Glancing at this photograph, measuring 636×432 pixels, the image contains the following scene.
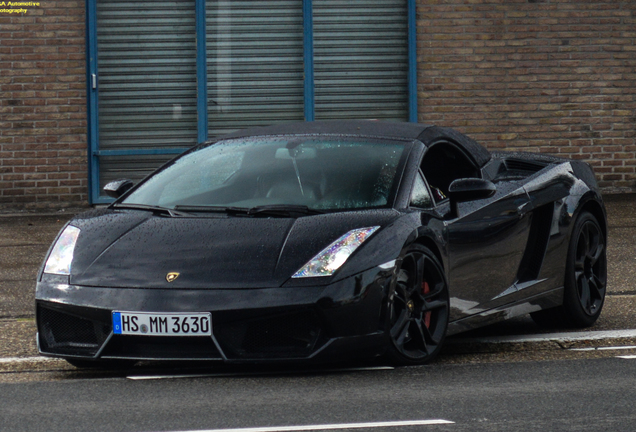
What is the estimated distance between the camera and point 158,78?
14.1m

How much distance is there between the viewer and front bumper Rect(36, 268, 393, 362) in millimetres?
5168

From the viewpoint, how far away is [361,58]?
574 inches

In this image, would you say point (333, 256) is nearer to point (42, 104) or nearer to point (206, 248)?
point (206, 248)

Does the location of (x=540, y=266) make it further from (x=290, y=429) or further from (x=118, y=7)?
(x=118, y=7)

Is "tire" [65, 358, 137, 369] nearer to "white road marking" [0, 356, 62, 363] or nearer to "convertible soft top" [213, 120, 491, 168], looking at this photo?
"white road marking" [0, 356, 62, 363]

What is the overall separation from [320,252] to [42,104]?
9040 millimetres

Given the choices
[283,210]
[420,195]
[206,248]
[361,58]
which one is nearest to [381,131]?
[420,195]

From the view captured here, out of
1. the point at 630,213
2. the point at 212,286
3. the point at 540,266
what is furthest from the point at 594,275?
the point at 630,213

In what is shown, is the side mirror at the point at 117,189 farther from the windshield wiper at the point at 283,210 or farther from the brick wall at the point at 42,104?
the brick wall at the point at 42,104

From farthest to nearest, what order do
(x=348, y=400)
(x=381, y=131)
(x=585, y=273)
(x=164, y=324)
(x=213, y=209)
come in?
(x=585, y=273)
(x=381, y=131)
(x=213, y=209)
(x=164, y=324)
(x=348, y=400)

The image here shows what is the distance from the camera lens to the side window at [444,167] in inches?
254

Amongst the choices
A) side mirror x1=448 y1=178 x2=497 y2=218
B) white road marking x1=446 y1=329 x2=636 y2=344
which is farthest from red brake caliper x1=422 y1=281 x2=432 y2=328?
white road marking x1=446 y1=329 x2=636 y2=344

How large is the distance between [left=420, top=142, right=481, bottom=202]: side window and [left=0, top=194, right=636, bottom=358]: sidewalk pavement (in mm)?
912

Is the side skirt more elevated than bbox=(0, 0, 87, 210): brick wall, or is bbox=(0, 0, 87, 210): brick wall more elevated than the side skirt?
bbox=(0, 0, 87, 210): brick wall
